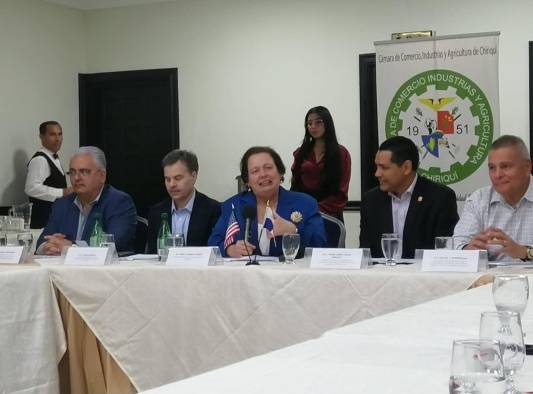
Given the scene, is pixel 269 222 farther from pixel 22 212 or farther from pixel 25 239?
pixel 22 212

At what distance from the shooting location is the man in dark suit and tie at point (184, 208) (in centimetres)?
452

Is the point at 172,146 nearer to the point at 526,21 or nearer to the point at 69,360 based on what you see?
the point at 526,21

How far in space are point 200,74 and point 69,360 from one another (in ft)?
15.8

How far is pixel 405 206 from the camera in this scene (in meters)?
4.28

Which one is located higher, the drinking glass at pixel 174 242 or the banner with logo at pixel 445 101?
the banner with logo at pixel 445 101

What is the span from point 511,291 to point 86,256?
233cm

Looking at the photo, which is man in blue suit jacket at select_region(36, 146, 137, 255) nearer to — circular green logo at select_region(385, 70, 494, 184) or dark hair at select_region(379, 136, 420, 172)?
dark hair at select_region(379, 136, 420, 172)

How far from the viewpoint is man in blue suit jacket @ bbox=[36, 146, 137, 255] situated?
455 centimetres

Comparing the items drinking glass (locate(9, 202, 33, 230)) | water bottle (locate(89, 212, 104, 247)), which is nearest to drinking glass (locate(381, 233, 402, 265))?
water bottle (locate(89, 212, 104, 247))

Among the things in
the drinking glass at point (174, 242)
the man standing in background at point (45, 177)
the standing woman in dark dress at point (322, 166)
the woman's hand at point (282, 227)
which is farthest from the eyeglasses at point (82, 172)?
the man standing in background at point (45, 177)

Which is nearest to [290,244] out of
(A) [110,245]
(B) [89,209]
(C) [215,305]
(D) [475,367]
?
(C) [215,305]

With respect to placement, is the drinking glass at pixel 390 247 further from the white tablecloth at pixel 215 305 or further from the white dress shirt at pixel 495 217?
the white dress shirt at pixel 495 217

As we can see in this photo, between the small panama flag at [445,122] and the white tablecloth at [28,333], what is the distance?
9.18 feet

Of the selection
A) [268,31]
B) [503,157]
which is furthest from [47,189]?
[503,157]
